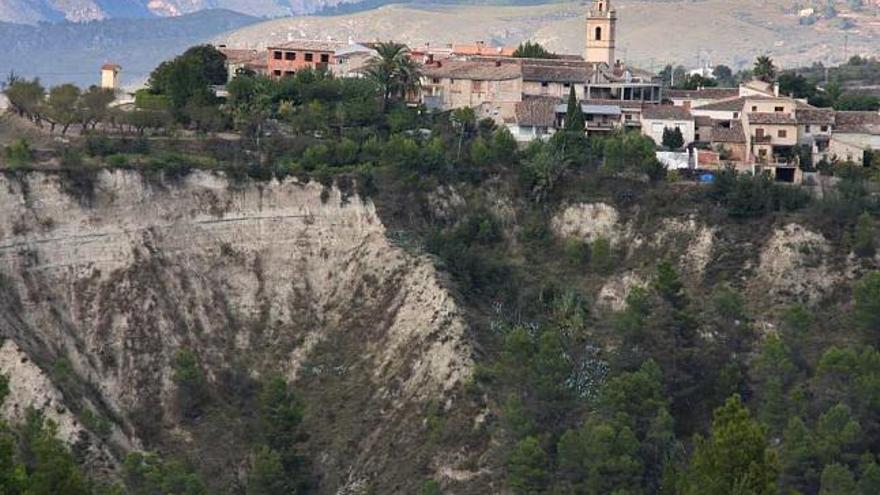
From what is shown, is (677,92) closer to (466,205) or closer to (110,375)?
(466,205)

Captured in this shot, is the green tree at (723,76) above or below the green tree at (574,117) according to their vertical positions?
below

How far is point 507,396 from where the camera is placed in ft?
248

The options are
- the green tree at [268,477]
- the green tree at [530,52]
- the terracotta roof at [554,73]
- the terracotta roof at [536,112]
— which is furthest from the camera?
the green tree at [530,52]

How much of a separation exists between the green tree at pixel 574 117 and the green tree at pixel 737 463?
93.1ft

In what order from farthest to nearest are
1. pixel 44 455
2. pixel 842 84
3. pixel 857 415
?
pixel 842 84 → pixel 857 415 → pixel 44 455

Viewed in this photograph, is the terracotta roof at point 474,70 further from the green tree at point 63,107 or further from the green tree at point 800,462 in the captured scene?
the green tree at point 800,462

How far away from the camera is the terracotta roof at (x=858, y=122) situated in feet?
299

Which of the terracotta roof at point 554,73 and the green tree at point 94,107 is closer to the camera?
the green tree at point 94,107

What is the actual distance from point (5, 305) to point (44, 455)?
14987 mm

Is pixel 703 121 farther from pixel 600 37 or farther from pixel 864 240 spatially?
pixel 600 37

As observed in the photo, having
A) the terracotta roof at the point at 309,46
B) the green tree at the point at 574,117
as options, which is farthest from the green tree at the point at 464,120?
the terracotta roof at the point at 309,46

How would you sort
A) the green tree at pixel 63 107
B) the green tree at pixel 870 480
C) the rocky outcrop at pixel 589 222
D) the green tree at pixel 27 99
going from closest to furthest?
the green tree at pixel 870 480 → the rocky outcrop at pixel 589 222 → the green tree at pixel 63 107 → the green tree at pixel 27 99

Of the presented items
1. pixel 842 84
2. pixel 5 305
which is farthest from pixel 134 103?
pixel 842 84

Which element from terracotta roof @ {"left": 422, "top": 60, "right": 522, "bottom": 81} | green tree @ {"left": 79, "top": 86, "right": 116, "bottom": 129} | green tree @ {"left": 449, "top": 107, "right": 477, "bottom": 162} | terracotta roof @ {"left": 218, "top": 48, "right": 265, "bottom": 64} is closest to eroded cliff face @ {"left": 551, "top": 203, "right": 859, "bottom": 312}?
green tree @ {"left": 449, "top": 107, "right": 477, "bottom": 162}
